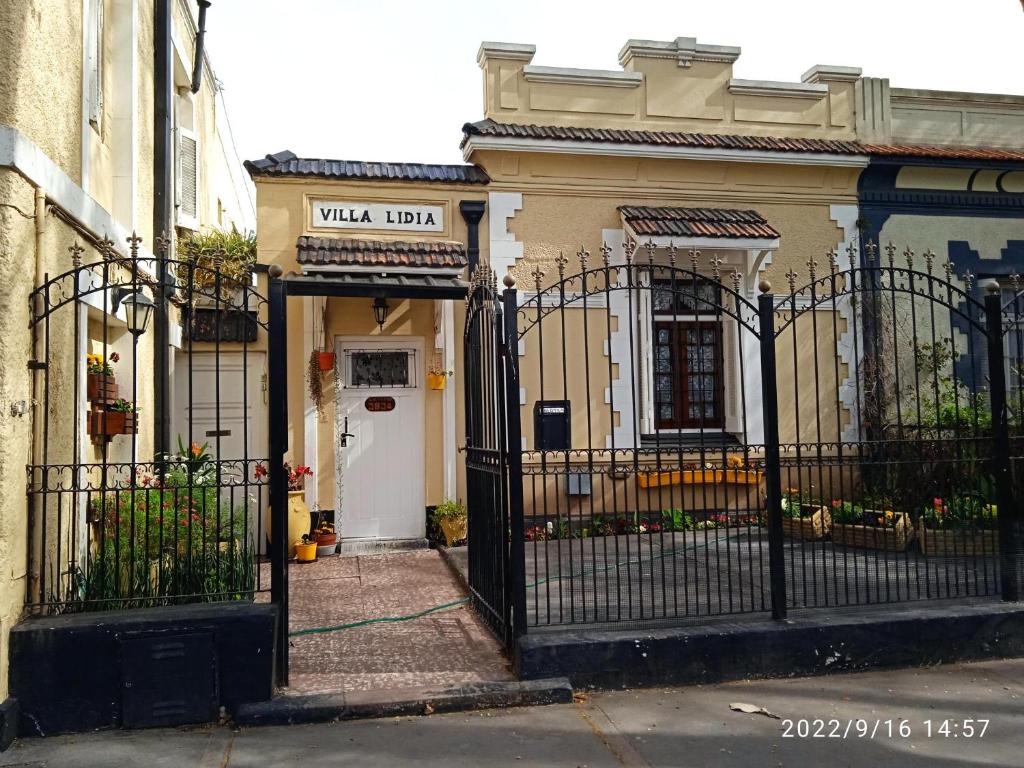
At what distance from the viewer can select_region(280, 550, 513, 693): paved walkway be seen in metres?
4.91

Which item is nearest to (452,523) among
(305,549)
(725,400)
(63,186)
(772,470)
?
(305,549)

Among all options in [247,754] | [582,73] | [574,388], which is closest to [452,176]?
[582,73]

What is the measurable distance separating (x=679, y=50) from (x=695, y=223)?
2.35 metres

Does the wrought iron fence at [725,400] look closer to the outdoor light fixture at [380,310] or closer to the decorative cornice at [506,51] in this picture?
the outdoor light fixture at [380,310]

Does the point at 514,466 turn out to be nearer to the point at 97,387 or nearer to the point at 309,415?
the point at 97,387

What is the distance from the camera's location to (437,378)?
360 inches

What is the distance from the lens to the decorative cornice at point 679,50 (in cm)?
1007

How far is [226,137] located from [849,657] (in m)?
14.0

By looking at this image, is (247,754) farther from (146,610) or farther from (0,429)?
(0,429)

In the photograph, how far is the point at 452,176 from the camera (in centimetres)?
933

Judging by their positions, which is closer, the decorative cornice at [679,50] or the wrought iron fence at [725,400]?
the wrought iron fence at [725,400]

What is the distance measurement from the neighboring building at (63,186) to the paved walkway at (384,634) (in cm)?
179

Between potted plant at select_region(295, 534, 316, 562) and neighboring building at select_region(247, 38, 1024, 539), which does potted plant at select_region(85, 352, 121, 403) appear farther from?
potted plant at select_region(295, 534, 316, 562)

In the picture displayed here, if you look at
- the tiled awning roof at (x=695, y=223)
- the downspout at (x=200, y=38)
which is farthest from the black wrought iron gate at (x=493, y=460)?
the downspout at (x=200, y=38)
